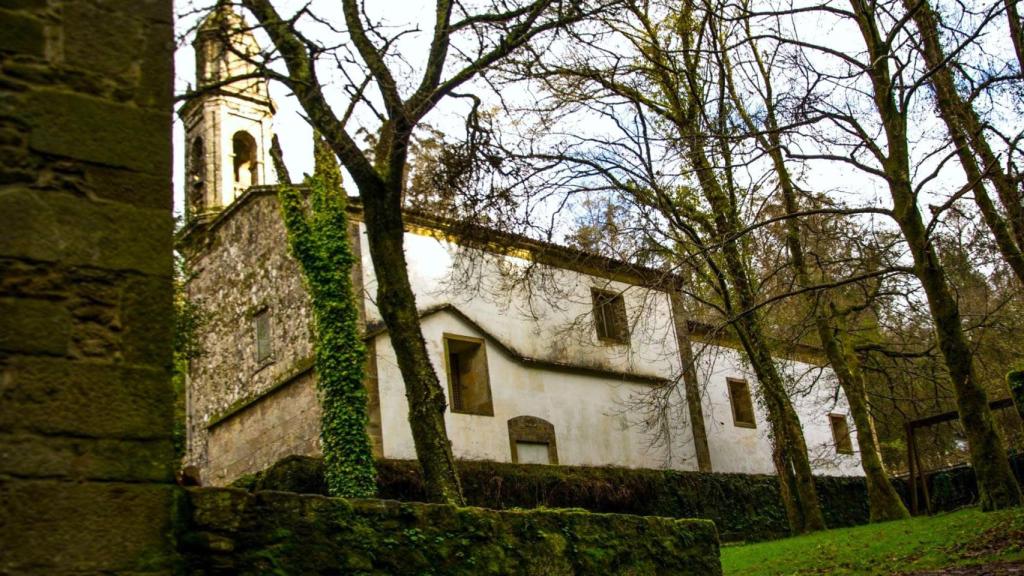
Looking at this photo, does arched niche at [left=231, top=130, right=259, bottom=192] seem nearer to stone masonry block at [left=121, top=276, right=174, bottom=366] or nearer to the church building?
the church building

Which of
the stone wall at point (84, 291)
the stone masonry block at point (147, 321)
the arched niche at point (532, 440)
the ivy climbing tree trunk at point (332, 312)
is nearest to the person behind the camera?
the stone wall at point (84, 291)

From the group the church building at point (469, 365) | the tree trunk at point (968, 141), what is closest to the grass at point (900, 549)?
the tree trunk at point (968, 141)

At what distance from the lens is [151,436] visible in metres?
4.36

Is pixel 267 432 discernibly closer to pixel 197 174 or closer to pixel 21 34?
pixel 197 174

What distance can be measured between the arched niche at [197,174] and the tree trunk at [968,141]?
23.3m

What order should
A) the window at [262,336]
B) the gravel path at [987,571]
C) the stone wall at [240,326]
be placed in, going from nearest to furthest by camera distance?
the gravel path at [987,571] → the stone wall at [240,326] → the window at [262,336]

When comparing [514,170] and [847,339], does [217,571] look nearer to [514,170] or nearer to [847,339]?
[514,170]

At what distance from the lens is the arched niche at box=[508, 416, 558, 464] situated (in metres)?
23.1

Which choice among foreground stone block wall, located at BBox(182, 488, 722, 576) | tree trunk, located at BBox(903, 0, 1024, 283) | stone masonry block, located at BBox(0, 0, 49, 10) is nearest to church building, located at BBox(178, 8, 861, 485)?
tree trunk, located at BBox(903, 0, 1024, 283)

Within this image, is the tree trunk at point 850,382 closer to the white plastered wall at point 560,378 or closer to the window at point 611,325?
the white plastered wall at point 560,378

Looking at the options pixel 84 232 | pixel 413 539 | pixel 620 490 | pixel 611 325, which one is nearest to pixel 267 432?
pixel 620 490

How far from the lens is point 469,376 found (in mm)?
23125

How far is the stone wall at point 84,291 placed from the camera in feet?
13.3

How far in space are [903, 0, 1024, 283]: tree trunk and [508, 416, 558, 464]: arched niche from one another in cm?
1172
